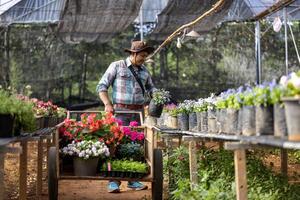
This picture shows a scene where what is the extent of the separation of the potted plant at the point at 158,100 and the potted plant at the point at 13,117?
7.11 feet

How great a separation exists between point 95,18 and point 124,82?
5070 mm

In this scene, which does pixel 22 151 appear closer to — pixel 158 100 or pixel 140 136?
pixel 140 136

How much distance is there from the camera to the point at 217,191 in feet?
13.4

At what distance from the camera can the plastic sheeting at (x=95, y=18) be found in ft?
33.6

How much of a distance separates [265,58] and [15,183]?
441 inches

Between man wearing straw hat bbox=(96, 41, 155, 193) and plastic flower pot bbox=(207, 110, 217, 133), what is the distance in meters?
2.05

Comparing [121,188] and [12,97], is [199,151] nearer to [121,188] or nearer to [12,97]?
[121,188]

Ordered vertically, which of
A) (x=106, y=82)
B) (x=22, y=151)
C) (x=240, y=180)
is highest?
(x=106, y=82)

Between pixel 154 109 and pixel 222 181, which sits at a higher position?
pixel 154 109

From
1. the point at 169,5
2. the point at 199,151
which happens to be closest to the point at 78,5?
the point at 169,5

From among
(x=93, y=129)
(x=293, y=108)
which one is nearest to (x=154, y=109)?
(x=93, y=129)

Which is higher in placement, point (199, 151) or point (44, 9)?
point (44, 9)

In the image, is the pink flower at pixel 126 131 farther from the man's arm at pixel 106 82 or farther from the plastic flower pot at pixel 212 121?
the plastic flower pot at pixel 212 121

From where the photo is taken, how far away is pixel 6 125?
3859 millimetres
